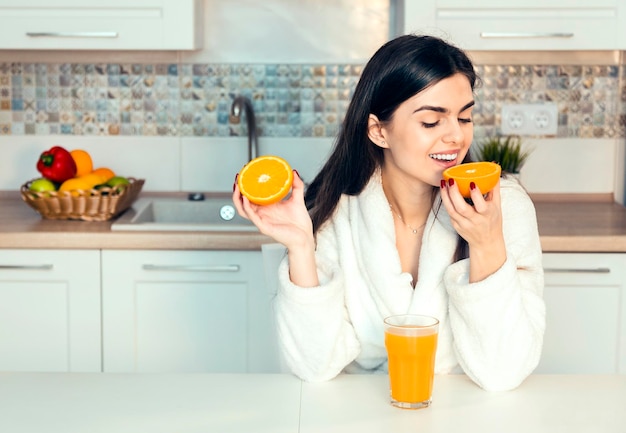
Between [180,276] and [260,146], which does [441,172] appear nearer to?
[180,276]

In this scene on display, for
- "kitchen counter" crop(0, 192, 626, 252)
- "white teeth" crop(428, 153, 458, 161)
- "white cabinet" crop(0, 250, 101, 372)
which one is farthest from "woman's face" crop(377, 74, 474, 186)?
"white cabinet" crop(0, 250, 101, 372)

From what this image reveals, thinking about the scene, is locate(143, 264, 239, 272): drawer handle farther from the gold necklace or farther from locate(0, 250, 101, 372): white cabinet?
the gold necklace

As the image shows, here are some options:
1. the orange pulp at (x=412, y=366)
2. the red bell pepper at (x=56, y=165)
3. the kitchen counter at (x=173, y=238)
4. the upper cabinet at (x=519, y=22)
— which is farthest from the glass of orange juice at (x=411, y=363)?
the red bell pepper at (x=56, y=165)

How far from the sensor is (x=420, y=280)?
1.82 meters

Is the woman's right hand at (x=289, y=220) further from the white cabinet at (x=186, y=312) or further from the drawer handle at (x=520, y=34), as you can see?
the drawer handle at (x=520, y=34)

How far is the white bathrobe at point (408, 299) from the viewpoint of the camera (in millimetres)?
1578

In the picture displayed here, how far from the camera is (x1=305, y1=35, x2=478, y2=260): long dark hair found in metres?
1.76

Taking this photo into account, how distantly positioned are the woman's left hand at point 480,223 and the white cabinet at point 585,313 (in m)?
1.01

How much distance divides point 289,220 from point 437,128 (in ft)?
1.06

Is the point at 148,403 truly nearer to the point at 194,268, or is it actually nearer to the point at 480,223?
the point at 480,223

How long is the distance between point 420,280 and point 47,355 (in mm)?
1271

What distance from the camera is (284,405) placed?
140cm

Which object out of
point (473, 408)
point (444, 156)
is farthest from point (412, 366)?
point (444, 156)

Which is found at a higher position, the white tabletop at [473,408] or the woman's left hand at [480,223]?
the woman's left hand at [480,223]
